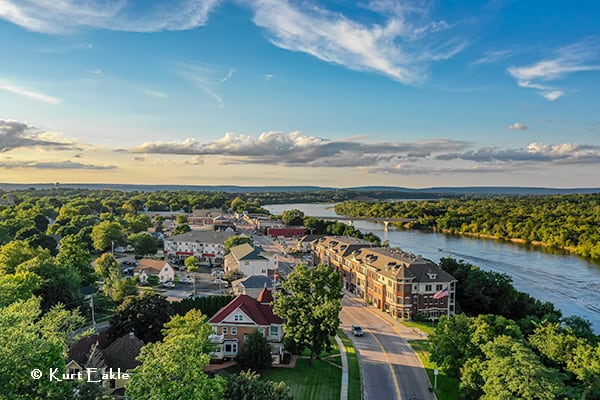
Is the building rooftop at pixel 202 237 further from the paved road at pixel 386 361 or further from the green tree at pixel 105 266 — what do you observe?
the paved road at pixel 386 361

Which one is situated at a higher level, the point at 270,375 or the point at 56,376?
the point at 56,376

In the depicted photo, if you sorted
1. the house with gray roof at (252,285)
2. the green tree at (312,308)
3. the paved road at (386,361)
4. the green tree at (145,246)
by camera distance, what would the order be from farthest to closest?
the green tree at (145,246) → the house with gray roof at (252,285) → the green tree at (312,308) → the paved road at (386,361)

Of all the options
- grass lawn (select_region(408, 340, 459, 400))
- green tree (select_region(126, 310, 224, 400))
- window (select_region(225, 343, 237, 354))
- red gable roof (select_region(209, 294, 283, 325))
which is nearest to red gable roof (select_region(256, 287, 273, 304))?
red gable roof (select_region(209, 294, 283, 325))

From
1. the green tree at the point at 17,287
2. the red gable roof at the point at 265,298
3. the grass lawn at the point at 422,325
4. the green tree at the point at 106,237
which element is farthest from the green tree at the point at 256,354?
the green tree at the point at 106,237

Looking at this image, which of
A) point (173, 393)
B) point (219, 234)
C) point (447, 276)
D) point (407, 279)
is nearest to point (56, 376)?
A: point (173, 393)

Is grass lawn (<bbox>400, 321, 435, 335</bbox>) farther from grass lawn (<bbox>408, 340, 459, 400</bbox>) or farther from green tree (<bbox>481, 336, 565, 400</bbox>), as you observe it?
green tree (<bbox>481, 336, 565, 400</bbox>)

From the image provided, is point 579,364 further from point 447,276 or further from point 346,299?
point 346,299
